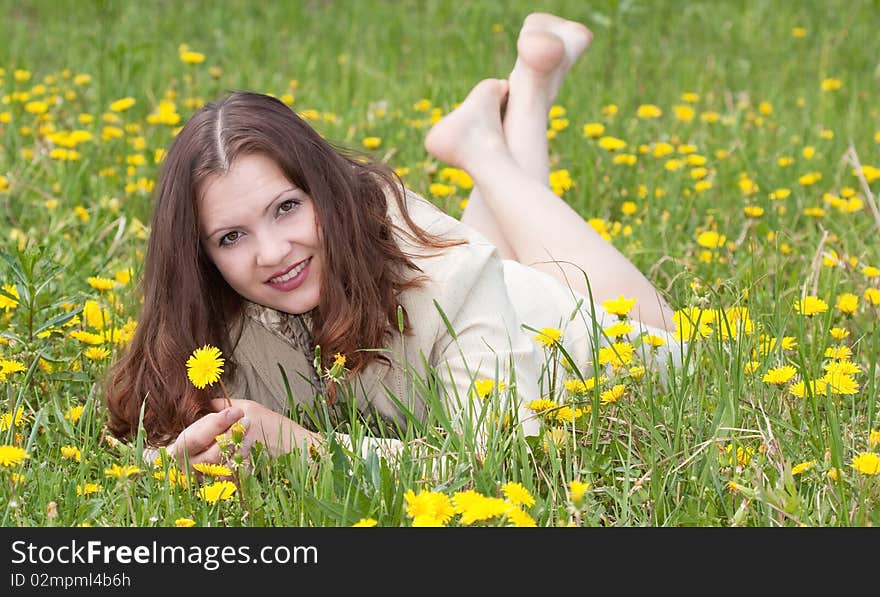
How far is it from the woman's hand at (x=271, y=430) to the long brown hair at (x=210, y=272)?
22 centimetres

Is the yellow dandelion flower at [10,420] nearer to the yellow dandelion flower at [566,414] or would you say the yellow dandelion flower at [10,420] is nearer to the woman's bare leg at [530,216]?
the yellow dandelion flower at [566,414]

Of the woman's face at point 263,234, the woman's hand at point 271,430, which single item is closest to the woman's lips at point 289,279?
the woman's face at point 263,234

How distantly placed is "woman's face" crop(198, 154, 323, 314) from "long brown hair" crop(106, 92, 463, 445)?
2 cm

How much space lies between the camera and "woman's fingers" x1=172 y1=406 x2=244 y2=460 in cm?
204

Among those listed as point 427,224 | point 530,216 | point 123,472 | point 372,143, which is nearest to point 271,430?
point 123,472

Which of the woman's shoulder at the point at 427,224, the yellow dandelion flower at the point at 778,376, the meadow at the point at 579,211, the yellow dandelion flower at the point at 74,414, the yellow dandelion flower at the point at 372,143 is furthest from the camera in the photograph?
the yellow dandelion flower at the point at 372,143

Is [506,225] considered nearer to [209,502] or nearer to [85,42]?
[209,502]

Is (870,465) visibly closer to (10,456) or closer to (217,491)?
(217,491)

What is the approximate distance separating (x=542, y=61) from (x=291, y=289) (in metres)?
1.32

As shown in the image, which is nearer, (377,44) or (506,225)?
(506,225)

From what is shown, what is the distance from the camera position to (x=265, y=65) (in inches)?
217

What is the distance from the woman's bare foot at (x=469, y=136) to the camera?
10.5 feet
